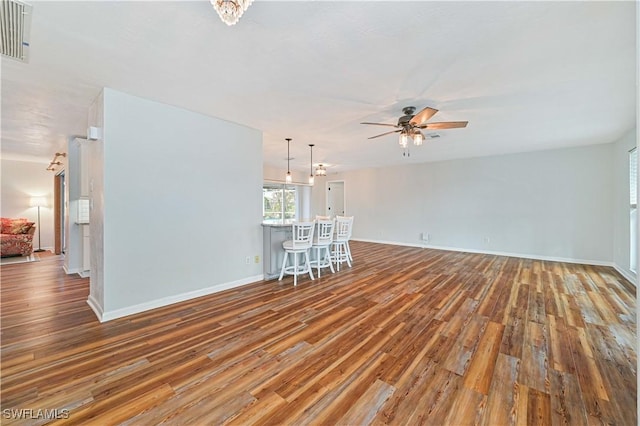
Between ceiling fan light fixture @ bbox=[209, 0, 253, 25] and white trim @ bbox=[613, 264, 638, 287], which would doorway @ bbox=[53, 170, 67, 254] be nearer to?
ceiling fan light fixture @ bbox=[209, 0, 253, 25]

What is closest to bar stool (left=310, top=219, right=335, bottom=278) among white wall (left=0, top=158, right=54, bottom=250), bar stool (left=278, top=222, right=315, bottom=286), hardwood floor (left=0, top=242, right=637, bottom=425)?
bar stool (left=278, top=222, right=315, bottom=286)

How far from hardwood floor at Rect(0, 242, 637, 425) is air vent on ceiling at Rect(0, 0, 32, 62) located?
246 cm

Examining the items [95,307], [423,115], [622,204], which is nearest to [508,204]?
[622,204]

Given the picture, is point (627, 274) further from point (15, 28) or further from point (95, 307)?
point (15, 28)

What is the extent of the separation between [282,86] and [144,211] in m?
2.15

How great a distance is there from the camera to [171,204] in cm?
317

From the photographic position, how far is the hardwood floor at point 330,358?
1507 millimetres

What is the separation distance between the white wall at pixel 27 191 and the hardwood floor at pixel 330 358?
16.1ft

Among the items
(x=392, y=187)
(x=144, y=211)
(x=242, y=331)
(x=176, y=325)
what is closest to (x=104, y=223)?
(x=144, y=211)

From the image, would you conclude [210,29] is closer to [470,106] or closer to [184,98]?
[184,98]

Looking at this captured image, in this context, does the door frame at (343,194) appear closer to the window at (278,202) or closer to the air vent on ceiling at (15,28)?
the window at (278,202)

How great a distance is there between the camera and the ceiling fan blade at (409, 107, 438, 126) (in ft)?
8.82

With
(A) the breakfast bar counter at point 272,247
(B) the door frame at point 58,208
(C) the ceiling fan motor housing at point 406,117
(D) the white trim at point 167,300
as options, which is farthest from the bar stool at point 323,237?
(B) the door frame at point 58,208

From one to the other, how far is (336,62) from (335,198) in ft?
25.1
